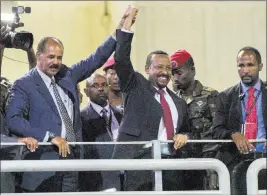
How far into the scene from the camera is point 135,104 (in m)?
4.04

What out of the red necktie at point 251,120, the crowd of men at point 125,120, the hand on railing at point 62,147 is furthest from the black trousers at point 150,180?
the red necktie at point 251,120

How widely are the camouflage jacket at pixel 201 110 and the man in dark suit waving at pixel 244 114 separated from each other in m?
0.22

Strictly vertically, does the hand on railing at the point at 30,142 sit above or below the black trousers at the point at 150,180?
above

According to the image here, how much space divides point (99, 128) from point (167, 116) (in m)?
0.61

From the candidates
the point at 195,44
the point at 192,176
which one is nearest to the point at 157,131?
the point at 192,176

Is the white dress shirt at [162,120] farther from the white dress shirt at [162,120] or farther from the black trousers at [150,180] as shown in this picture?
the black trousers at [150,180]

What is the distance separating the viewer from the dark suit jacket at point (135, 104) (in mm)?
3957

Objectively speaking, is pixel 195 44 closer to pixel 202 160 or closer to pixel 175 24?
pixel 175 24

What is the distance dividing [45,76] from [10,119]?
1.32 ft

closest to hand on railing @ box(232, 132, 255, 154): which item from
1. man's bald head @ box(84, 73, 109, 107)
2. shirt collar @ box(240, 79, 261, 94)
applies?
shirt collar @ box(240, 79, 261, 94)

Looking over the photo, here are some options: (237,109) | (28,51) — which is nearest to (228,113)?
(237,109)

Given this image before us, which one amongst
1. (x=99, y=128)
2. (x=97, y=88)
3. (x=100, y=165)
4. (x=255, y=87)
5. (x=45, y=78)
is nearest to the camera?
(x=100, y=165)

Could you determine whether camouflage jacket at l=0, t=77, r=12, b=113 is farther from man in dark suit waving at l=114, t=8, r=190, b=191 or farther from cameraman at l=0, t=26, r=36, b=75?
man in dark suit waving at l=114, t=8, r=190, b=191

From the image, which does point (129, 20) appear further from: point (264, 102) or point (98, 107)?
point (264, 102)
